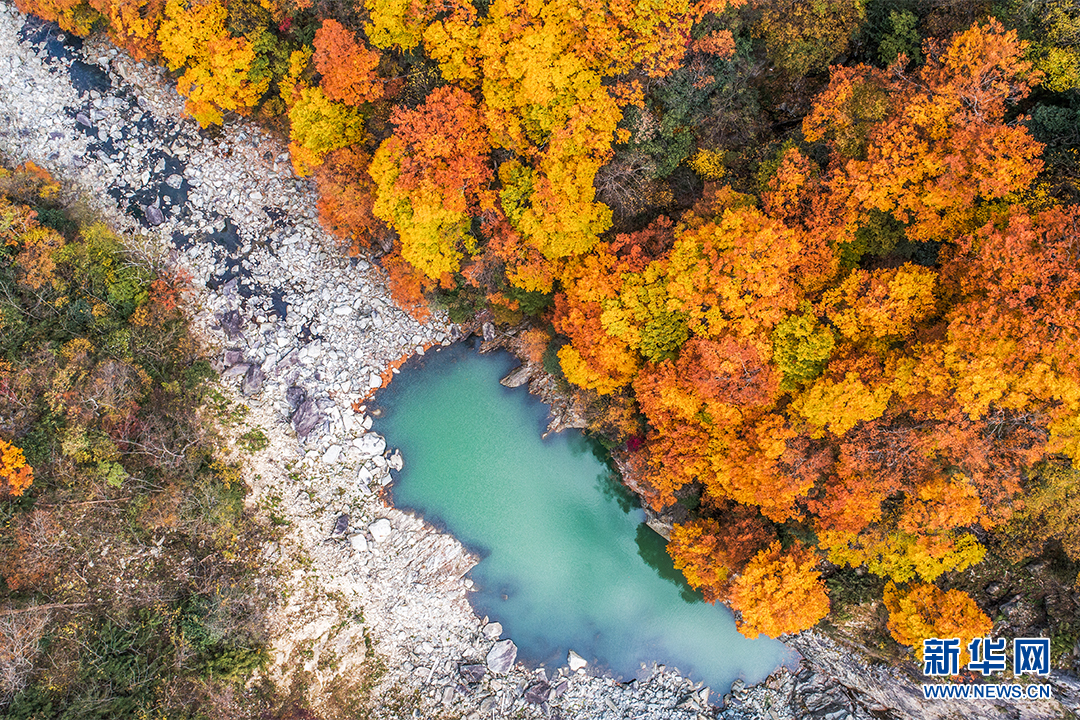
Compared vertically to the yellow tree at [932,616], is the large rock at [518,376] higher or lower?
higher

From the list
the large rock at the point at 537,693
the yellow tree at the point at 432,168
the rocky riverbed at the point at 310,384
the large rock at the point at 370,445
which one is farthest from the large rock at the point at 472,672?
the yellow tree at the point at 432,168

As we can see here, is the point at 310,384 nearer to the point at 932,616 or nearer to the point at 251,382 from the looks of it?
the point at 251,382

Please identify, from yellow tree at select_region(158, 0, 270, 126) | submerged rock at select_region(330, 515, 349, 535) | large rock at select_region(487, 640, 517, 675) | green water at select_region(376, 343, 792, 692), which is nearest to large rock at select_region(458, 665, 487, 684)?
large rock at select_region(487, 640, 517, 675)

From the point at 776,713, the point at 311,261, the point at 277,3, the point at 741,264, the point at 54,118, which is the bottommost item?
the point at 776,713

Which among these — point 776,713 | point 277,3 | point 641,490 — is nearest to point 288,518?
point 641,490

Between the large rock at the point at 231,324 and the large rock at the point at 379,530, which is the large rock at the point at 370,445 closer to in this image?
the large rock at the point at 379,530

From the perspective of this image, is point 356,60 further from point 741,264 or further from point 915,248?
point 915,248
